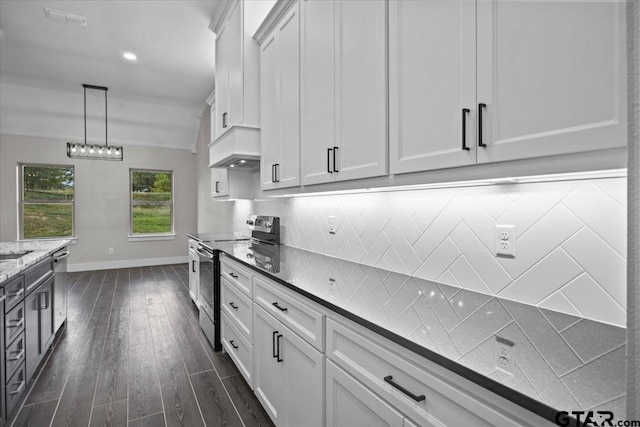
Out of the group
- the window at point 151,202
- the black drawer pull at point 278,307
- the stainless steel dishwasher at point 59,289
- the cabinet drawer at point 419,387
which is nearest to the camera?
the cabinet drawer at point 419,387

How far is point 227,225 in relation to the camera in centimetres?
506

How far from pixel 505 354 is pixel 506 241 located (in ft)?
1.81

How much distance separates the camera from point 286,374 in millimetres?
1588

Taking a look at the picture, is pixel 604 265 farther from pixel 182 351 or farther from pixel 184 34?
pixel 184 34

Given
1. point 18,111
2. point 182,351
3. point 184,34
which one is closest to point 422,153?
point 182,351

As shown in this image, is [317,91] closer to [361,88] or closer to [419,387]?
[361,88]

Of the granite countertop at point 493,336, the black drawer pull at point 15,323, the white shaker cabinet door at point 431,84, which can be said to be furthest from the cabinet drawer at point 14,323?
the white shaker cabinet door at point 431,84

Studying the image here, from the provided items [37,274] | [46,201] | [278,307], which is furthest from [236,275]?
[46,201]

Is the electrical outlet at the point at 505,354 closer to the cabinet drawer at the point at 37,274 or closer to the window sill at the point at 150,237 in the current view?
the cabinet drawer at the point at 37,274

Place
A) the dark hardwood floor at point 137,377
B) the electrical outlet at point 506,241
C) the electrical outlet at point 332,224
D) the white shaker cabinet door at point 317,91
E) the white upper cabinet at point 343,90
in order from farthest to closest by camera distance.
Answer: the electrical outlet at point 332,224 < the dark hardwood floor at point 137,377 < the white shaker cabinet door at point 317,91 < the white upper cabinet at point 343,90 < the electrical outlet at point 506,241

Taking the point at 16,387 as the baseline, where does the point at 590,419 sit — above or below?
above

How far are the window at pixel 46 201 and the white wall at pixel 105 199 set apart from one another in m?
0.14

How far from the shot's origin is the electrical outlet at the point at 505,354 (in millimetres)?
706

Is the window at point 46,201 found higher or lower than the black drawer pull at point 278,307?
higher
